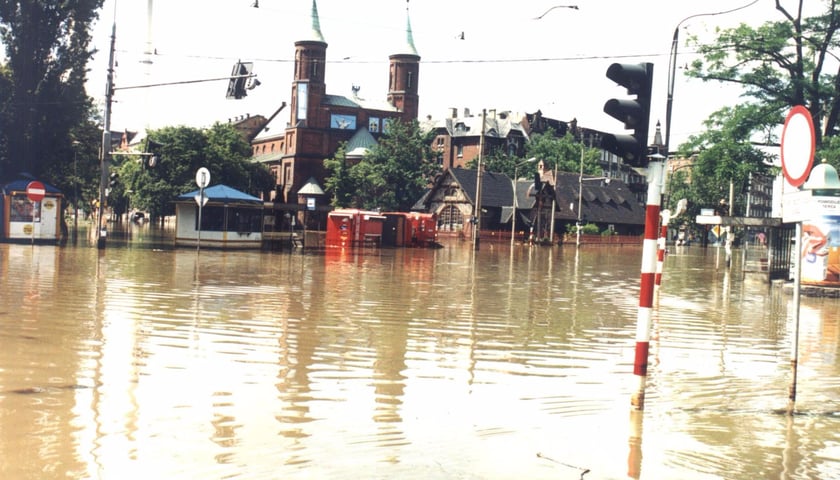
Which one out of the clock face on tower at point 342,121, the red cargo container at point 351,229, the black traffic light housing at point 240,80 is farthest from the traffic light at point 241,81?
the clock face on tower at point 342,121

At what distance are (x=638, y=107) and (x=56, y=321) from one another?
27.5ft

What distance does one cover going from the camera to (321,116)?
364 ft

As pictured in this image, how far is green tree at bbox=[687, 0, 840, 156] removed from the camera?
104ft

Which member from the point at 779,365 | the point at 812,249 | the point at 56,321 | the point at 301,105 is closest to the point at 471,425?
the point at 779,365

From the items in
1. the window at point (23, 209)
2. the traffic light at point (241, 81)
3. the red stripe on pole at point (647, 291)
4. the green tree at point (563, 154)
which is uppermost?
the green tree at point (563, 154)

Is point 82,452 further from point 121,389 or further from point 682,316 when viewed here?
point 682,316

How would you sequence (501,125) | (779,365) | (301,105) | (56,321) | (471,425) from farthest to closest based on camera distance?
(501,125) < (301,105) < (56,321) < (779,365) < (471,425)

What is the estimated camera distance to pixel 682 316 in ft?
50.9

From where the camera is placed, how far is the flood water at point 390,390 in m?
5.55

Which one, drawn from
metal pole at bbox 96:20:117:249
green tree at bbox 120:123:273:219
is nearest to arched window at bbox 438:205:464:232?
green tree at bbox 120:123:273:219

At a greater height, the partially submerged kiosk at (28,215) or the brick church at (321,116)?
the brick church at (321,116)

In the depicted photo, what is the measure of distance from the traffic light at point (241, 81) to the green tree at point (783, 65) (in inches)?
696

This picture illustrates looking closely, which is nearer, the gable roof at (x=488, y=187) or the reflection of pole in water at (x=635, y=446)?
the reflection of pole in water at (x=635, y=446)

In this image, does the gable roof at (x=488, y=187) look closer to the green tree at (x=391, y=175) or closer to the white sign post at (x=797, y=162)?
the green tree at (x=391, y=175)
